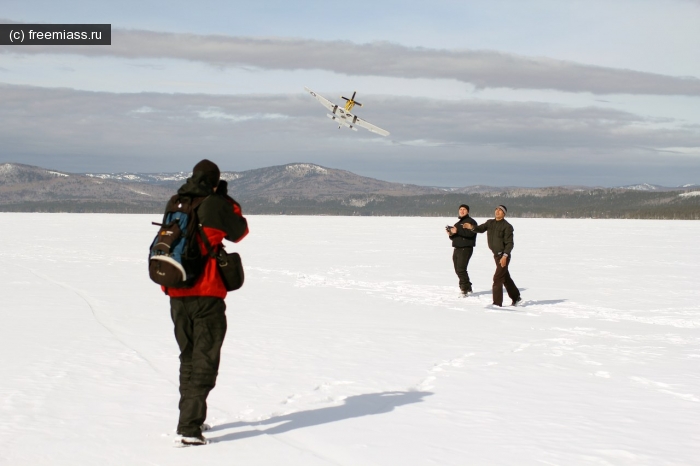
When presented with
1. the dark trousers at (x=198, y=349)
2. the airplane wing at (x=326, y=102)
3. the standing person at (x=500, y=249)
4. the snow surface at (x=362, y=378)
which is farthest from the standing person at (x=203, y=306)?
the airplane wing at (x=326, y=102)

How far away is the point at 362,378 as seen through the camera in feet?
22.5

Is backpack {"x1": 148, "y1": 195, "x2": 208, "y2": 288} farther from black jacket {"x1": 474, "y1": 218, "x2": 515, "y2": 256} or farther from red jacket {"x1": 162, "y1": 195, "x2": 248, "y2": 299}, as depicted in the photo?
black jacket {"x1": 474, "y1": 218, "x2": 515, "y2": 256}

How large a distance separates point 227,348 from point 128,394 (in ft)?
7.56

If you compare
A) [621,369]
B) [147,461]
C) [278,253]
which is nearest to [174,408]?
[147,461]

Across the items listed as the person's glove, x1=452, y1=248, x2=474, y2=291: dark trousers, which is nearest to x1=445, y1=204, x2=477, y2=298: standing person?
x1=452, y1=248, x2=474, y2=291: dark trousers

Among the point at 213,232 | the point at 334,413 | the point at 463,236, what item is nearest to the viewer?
the point at 213,232

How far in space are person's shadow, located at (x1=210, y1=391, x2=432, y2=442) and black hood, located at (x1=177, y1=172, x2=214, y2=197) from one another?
162 cm

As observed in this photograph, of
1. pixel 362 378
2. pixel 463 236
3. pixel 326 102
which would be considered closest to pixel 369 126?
pixel 326 102

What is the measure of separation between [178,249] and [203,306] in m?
0.41

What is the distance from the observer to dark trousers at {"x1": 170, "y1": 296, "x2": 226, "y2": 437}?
4633 millimetres

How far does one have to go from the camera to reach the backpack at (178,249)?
176 inches

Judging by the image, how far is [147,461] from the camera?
14.2 ft

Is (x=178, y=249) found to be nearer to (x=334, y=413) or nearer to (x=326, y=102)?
(x=334, y=413)

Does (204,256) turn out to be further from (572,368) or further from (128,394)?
(572,368)
